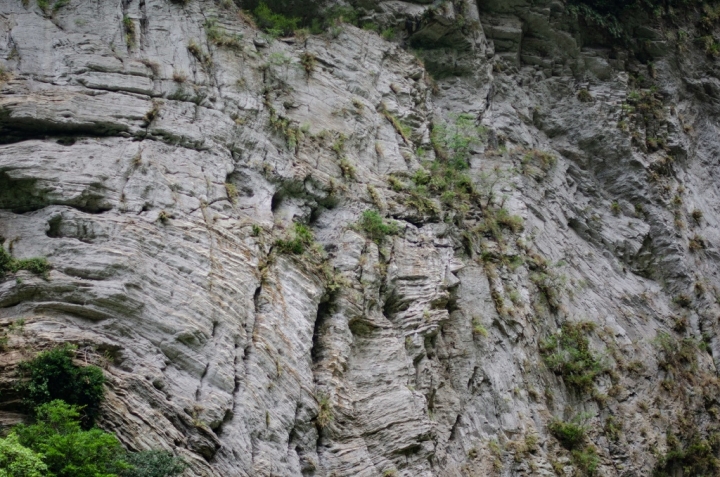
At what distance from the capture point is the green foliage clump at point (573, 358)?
680 inches

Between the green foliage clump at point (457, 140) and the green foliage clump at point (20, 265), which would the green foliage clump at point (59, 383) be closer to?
the green foliage clump at point (20, 265)

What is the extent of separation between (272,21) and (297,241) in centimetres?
783

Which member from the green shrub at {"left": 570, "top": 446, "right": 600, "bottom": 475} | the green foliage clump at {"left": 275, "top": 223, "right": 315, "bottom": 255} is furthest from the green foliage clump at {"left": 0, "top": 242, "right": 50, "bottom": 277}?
the green shrub at {"left": 570, "top": 446, "right": 600, "bottom": 475}

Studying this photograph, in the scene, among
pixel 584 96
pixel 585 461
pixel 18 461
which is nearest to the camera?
pixel 18 461

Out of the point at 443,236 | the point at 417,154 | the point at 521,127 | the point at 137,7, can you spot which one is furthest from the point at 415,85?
the point at 137,7

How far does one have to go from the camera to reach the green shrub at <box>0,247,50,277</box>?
10.4 m

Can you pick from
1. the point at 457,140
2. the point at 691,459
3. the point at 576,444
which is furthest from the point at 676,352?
the point at 457,140

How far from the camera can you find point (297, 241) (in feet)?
45.3

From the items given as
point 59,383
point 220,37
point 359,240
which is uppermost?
point 220,37

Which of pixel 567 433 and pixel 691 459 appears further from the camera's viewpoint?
pixel 691 459

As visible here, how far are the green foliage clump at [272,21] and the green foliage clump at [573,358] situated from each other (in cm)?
1048

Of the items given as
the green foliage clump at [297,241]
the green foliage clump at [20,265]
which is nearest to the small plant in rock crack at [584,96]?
the green foliage clump at [297,241]

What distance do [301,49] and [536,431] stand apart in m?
11.0

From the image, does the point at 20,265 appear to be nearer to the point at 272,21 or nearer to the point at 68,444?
the point at 68,444
